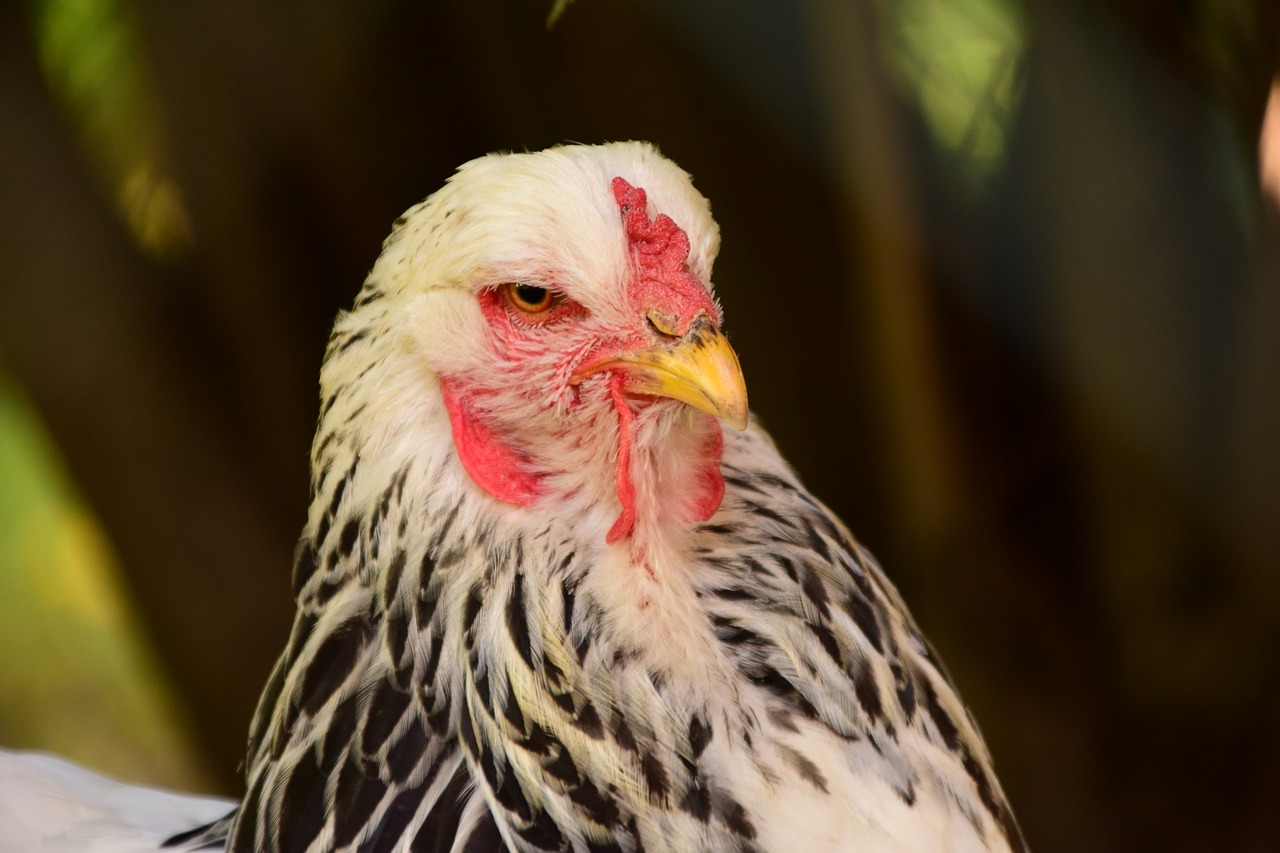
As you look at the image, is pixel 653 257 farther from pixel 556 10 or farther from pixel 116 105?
pixel 116 105

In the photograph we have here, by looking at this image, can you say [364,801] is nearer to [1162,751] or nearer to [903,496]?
[903,496]

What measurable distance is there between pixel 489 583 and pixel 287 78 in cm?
88

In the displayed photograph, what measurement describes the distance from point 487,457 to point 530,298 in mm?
143

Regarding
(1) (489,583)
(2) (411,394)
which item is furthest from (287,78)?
(1) (489,583)

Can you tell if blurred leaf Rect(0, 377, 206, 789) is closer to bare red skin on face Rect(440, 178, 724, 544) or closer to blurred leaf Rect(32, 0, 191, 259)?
blurred leaf Rect(32, 0, 191, 259)

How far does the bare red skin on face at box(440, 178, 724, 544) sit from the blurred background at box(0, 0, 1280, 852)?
2.02 ft

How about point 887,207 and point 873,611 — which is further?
point 887,207

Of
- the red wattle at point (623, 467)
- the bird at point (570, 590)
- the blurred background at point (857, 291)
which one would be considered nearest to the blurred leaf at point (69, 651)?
the blurred background at point (857, 291)

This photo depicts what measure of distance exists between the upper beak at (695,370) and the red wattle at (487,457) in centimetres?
11

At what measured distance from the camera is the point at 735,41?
1.53m

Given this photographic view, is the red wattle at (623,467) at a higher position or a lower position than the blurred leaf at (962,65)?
lower

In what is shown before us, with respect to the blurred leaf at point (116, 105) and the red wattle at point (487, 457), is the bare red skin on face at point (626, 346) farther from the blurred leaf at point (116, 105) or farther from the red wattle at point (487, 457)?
the blurred leaf at point (116, 105)

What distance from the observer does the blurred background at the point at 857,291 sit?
1.52 metres

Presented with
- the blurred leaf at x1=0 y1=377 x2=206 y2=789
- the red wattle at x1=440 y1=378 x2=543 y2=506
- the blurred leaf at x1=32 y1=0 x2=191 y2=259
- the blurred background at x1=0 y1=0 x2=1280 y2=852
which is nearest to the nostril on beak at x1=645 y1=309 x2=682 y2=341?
the red wattle at x1=440 y1=378 x2=543 y2=506
